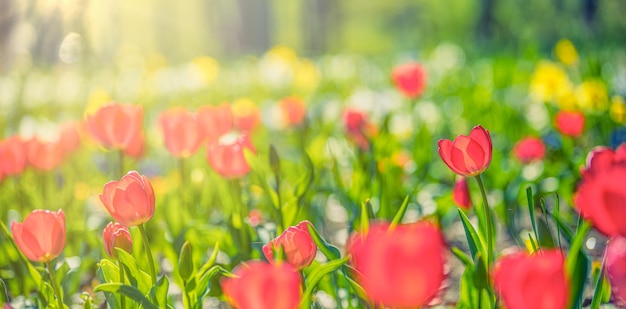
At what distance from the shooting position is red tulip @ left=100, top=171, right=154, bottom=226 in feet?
3.45

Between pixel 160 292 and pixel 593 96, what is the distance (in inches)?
93.5

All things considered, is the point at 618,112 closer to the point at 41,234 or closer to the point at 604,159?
the point at 604,159

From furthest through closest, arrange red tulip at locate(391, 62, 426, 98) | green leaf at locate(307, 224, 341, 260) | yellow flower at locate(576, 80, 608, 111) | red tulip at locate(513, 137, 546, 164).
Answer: yellow flower at locate(576, 80, 608, 111) < red tulip at locate(391, 62, 426, 98) < red tulip at locate(513, 137, 546, 164) < green leaf at locate(307, 224, 341, 260)

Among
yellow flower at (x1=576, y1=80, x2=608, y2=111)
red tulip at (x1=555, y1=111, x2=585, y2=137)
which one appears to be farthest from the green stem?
yellow flower at (x1=576, y1=80, x2=608, y2=111)

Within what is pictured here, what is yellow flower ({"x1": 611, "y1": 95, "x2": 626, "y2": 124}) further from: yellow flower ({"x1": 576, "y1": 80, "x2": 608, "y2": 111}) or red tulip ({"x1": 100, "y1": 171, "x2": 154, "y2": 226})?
red tulip ({"x1": 100, "y1": 171, "x2": 154, "y2": 226})

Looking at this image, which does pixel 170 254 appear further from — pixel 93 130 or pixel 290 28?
pixel 290 28

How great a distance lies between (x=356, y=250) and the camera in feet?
3.12

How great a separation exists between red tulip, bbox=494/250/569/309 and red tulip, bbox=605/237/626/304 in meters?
0.14

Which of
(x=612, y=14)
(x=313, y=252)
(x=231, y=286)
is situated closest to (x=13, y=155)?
(x=313, y=252)

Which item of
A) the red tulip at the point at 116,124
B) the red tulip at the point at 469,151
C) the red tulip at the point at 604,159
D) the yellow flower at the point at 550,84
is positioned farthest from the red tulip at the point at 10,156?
the yellow flower at the point at 550,84

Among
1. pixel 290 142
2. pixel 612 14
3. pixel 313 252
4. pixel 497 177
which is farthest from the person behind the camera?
pixel 612 14

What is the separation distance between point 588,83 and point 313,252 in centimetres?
245

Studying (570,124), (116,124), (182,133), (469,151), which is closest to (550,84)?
(570,124)

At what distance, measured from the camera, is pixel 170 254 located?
1623mm
